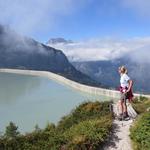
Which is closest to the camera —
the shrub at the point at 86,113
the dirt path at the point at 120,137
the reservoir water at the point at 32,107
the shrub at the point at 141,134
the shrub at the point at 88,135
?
the shrub at the point at 141,134

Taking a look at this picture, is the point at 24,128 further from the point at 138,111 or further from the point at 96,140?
the point at 96,140

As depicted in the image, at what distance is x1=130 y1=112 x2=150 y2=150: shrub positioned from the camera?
1355cm

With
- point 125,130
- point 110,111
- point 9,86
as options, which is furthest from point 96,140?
point 9,86

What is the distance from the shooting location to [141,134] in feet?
45.7

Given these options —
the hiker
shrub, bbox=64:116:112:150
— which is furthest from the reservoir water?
shrub, bbox=64:116:112:150

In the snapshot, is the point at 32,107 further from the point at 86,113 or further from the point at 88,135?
the point at 88,135

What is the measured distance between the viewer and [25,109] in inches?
1576


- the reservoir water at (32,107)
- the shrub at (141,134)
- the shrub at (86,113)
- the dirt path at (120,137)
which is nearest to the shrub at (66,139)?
the dirt path at (120,137)

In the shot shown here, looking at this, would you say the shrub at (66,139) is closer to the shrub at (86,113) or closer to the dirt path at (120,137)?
the dirt path at (120,137)

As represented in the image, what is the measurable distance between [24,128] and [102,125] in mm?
16293

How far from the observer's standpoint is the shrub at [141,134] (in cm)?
1355

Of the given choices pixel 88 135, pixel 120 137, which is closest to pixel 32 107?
pixel 120 137

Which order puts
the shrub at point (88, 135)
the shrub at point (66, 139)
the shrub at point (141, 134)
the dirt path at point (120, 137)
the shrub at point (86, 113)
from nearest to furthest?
the shrub at point (141, 134) → the shrub at point (88, 135) → the shrub at point (66, 139) → the dirt path at point (120, 137) → the shrub at point (86, 113)

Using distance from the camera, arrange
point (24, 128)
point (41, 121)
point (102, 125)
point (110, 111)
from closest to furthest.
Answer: point (102, 125) → point (110, 111) → point (24, 128) → point (41, 121)
